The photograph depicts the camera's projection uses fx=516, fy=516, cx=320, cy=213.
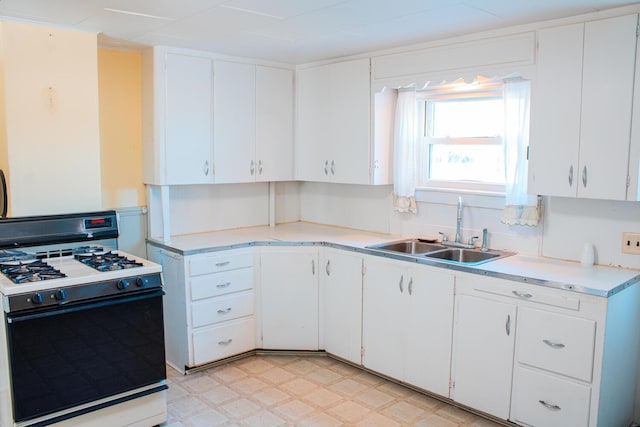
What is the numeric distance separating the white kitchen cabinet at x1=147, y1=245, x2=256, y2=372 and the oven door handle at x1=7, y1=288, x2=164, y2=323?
25.6 inches

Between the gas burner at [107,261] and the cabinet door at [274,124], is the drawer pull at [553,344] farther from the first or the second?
the cabinet door at [274,124]

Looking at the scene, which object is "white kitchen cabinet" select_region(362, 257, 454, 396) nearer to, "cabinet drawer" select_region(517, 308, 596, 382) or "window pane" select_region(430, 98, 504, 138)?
"cabinet drawer" select_region(517, 308, 596, 382)

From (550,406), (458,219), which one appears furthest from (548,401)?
(458,219)

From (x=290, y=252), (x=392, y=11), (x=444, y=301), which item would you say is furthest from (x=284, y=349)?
(x=392, y=11)

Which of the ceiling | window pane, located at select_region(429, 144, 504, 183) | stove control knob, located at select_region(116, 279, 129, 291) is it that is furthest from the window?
stove control knob, located at select_region(116, 279, 129, 291)

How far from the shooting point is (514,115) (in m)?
3.25

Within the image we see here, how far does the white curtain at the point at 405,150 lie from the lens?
3816 mm

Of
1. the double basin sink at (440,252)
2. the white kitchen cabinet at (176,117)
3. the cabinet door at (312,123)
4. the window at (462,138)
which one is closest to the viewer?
the double basin sink at (440,252)

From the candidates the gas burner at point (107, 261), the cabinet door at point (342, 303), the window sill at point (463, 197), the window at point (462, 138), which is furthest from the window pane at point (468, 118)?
the gas burner at point (107, 261)

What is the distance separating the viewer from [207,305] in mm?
3619

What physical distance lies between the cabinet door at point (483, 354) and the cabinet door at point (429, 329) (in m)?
0.06

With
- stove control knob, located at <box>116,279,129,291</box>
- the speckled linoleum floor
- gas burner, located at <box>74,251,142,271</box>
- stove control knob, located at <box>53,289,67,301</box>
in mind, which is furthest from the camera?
the speckled linoleum floor

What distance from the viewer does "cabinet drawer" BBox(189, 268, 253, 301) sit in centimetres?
356

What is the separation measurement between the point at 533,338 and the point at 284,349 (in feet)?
6.09
